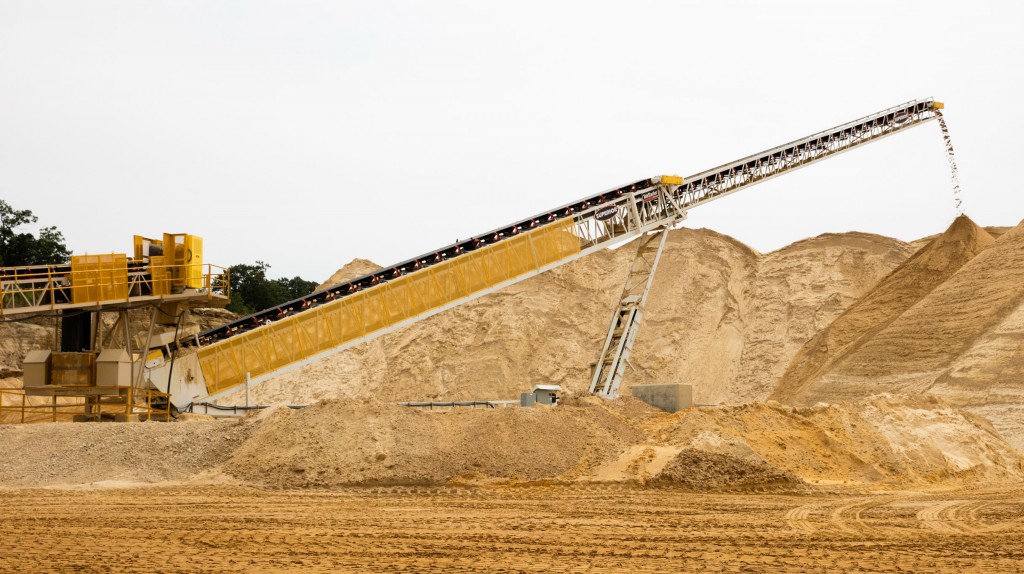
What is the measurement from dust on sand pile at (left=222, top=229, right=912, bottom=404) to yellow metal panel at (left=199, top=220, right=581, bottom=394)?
14299 mm

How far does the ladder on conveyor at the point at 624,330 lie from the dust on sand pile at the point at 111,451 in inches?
431

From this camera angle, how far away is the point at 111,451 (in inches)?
711

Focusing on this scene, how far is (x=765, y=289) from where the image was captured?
1713 inches

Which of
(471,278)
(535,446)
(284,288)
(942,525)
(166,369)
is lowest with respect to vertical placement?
(942,525)

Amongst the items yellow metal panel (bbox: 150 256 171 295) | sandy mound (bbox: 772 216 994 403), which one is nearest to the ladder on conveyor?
sandy mound (bbox: 772 216 994 403)

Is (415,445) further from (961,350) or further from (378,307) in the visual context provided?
(961,350)

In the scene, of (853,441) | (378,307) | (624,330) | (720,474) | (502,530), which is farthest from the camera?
(624,330)

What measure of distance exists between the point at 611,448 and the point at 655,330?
2471 centimetres

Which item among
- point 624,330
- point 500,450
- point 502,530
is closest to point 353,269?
point 624,330

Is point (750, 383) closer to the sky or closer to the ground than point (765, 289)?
closer to the ground

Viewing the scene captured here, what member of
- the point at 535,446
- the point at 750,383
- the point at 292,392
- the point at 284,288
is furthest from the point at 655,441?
the point at 284,288

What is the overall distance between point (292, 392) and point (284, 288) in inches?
566

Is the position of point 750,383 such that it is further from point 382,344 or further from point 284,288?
point 284,288

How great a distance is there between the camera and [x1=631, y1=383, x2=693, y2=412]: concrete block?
2481 cm
